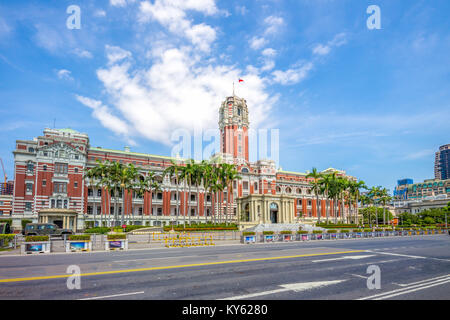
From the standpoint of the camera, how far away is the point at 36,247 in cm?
2445

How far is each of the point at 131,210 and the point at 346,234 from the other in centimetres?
4840

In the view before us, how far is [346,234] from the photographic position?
143 feet

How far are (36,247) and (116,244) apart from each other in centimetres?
630

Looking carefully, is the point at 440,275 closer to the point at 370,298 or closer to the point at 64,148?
the point at 370,298

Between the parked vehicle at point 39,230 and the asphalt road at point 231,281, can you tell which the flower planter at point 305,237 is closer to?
the asphalt road at point 231,281

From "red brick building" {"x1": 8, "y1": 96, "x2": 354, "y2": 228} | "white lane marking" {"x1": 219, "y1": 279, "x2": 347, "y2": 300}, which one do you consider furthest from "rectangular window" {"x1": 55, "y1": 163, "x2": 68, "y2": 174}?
"white lane marking" {"x1": 219, "y1": 279, "x2": 347, "y2": 300}

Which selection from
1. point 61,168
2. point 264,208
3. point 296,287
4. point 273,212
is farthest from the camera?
point 273,212

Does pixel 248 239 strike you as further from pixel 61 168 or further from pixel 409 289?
pixel 61 168

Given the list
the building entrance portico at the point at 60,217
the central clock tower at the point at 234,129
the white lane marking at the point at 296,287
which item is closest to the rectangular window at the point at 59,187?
the building entrance portico at the point at 60,217

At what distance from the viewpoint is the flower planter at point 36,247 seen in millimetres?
23977

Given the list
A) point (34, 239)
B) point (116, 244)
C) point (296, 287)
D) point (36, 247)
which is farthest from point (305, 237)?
point (34, 239)

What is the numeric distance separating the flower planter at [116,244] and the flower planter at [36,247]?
181 inches

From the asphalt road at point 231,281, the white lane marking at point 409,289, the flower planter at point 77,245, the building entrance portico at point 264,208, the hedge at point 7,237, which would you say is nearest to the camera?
the white lane marking at point 409,289
